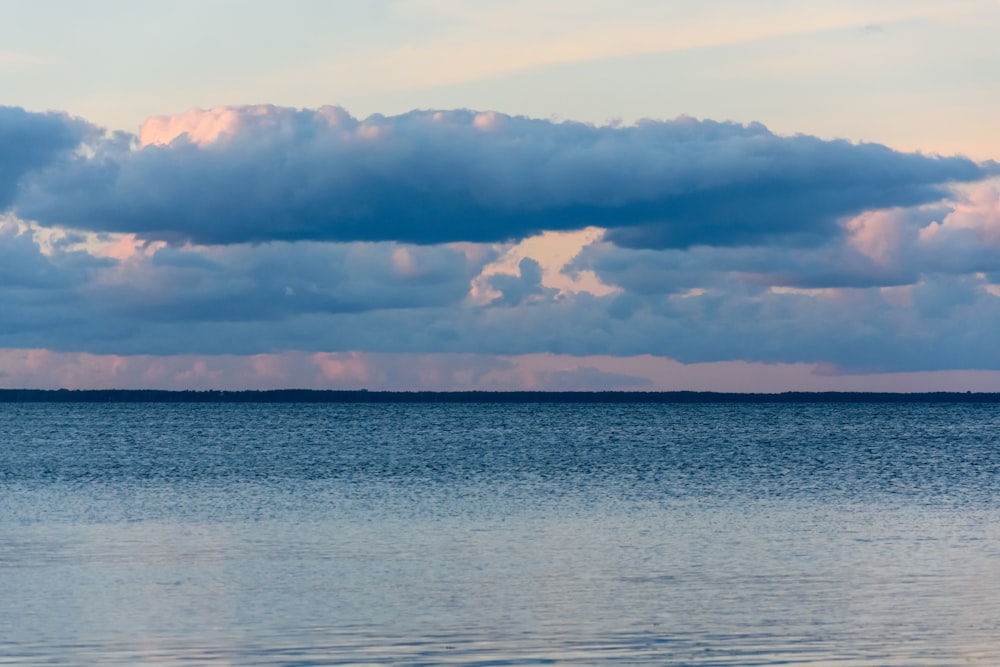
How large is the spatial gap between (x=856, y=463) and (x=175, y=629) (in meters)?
58.8

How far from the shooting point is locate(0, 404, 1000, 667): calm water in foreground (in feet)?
73.2

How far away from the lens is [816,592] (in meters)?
27.7

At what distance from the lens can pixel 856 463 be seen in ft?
251

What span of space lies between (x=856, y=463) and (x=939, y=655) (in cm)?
5713

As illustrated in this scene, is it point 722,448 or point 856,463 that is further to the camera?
point 722,448

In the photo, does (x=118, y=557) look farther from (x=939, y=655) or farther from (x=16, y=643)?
(x=939, y=655)

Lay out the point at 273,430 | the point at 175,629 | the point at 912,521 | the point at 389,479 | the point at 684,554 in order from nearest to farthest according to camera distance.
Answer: the point at 175,629 < the point at 684,554 < the point at 912,521 < the point at 389,479 < the point at 273,430

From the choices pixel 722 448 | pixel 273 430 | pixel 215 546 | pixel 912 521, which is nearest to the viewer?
pixel 215 546

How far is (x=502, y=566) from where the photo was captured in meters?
31.9

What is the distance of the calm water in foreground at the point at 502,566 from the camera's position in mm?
22297

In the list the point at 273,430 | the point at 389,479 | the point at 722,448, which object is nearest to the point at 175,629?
the point at 389,479

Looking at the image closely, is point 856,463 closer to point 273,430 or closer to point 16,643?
point 16,643

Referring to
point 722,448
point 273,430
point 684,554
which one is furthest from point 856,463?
point 273,430

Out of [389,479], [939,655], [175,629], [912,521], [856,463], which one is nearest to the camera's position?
[939,655]
